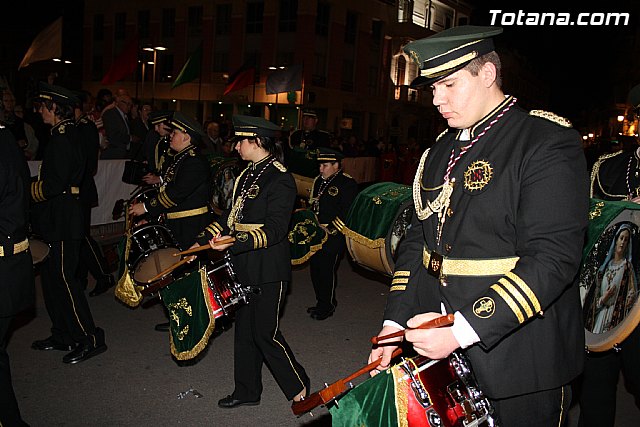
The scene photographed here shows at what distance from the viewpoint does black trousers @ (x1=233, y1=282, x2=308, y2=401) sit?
4262 mm

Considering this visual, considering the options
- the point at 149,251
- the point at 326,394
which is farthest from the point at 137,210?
the point at 326,394

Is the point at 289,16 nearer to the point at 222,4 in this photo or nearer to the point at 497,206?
the point at 222,4

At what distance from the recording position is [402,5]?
147 feet

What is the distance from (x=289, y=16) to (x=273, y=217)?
110 feet

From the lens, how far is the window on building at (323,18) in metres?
35.9

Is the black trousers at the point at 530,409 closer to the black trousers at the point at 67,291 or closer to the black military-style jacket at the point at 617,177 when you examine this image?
the black military-style jacket at the point at 617,177

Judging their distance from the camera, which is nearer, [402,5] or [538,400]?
[538,400]

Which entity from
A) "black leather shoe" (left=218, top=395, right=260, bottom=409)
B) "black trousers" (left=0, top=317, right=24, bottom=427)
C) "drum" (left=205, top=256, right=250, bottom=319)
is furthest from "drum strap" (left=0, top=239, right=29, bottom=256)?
"black leather shoe" (left=218, top=395, right=260, bottom=409)

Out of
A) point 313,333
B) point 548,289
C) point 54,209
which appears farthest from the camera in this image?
point 313,333

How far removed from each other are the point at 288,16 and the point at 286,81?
21138 mm

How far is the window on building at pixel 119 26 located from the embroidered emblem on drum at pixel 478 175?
43.3 metres

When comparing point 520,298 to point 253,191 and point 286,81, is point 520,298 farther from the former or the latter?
point 286,81

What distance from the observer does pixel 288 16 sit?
1404 inches

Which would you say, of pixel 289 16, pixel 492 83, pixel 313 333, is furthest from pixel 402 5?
pixel 492 83
